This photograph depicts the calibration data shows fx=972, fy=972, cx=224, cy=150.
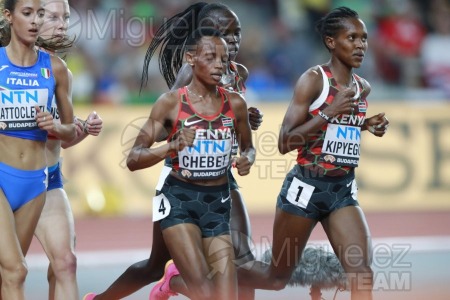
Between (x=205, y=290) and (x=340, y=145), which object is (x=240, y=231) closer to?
(x=340, y=145)

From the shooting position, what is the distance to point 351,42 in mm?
7031

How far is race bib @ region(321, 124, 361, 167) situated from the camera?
6.96 m

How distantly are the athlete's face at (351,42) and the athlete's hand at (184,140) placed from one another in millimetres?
1461

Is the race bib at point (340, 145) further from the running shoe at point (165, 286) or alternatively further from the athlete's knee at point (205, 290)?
the running shoe at point (165, 286)

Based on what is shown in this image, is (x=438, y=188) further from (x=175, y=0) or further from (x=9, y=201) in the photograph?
(x=9, y=201)

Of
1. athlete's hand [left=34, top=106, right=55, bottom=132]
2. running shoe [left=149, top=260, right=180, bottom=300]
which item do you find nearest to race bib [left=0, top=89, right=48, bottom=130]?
athlete's hand [left=34, top=106, right=55, bottom=132]

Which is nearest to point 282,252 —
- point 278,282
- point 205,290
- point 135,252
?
point 278,282

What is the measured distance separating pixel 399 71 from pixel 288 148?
388 inches

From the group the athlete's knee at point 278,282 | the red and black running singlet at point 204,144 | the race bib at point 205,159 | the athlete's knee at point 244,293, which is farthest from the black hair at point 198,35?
the athlete's knee at point 244,293

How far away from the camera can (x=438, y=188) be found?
45.9 ft

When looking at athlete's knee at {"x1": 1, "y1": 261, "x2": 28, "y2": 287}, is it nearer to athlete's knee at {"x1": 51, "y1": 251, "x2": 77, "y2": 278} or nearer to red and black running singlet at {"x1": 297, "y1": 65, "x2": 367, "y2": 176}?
athlete's knee at {"x1": 51, "y1": 251, "x2": 77, "y2": 278}

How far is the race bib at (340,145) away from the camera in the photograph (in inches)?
274

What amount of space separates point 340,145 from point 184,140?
134cm

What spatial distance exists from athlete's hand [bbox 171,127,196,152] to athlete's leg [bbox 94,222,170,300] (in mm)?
1004
